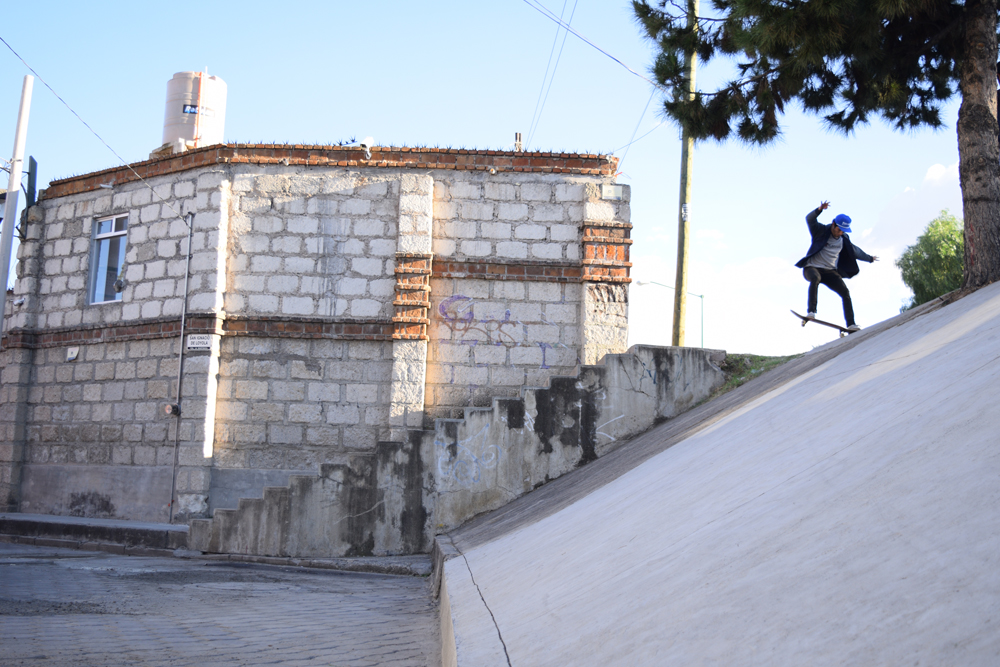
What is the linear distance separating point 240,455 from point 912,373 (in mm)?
9134

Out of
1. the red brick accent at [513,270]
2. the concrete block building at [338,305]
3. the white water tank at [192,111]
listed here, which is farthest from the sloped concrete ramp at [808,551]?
the white water tank at [192,111]

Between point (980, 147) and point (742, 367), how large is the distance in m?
3.63

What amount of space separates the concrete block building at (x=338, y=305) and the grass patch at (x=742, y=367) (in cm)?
163

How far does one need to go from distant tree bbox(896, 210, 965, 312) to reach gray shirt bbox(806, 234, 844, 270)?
53.4 ft

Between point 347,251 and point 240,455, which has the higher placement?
point 347,251

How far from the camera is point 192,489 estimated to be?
10742mm

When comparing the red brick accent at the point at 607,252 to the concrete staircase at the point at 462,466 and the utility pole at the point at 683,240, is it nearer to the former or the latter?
the concrete staircase at the point at 462,466

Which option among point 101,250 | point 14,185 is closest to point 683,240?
point 101,250

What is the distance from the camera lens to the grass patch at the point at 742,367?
9727 millimetres

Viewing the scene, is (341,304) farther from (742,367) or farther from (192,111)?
(192,111)

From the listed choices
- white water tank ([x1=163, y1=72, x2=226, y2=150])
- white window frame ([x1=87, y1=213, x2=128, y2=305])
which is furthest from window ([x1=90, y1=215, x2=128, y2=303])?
white water tank ([x1=163, y1=72, x2=226, y2=150])

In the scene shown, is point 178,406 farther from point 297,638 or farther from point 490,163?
point 297,638

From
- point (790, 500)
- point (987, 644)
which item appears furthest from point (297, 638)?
point (987, 644)

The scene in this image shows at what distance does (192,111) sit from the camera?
14469mm
